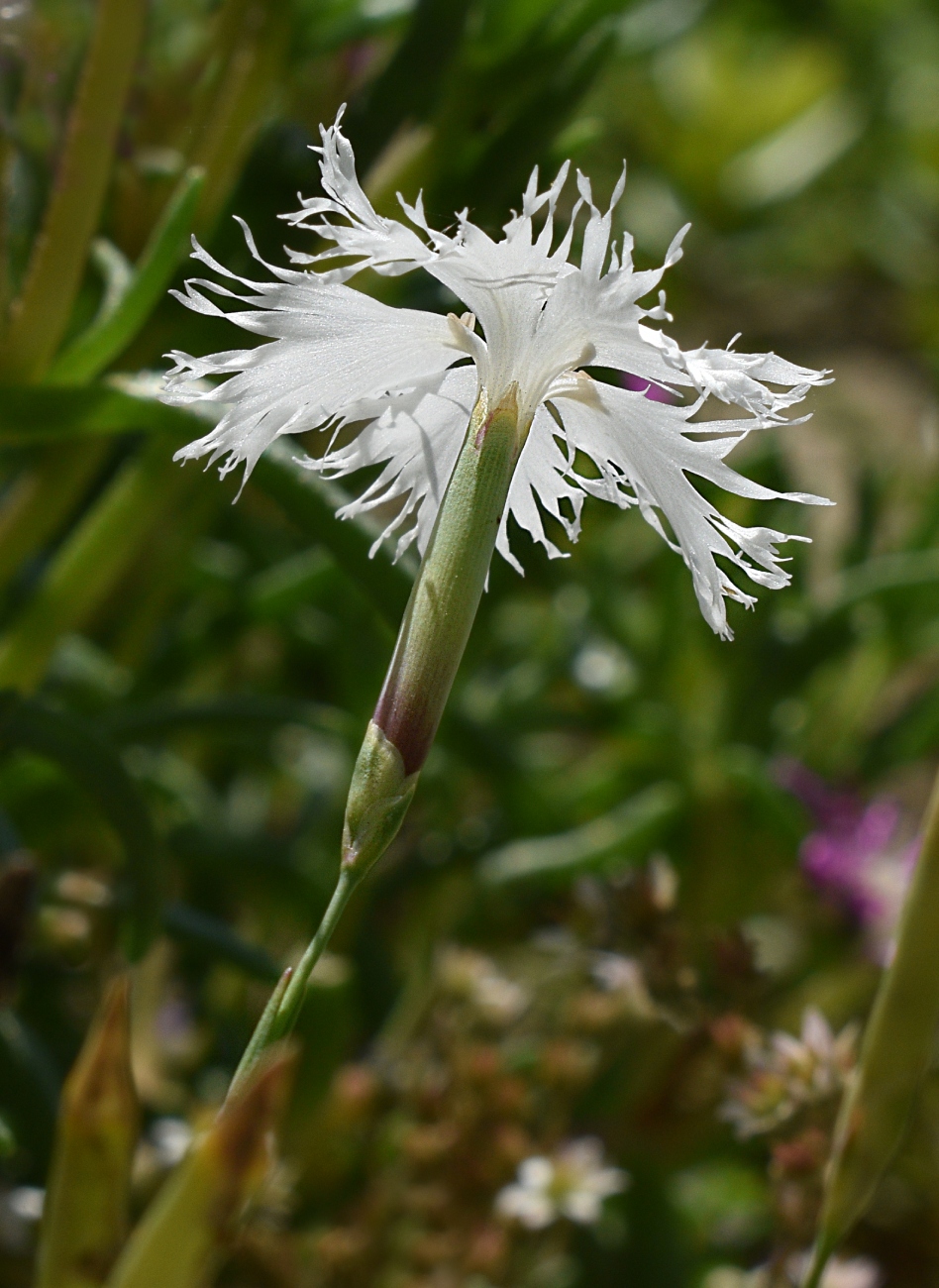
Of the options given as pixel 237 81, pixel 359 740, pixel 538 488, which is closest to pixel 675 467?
pixel 538 488

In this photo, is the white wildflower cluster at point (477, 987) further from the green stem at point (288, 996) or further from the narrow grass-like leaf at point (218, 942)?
the green stem at point (288, 996)

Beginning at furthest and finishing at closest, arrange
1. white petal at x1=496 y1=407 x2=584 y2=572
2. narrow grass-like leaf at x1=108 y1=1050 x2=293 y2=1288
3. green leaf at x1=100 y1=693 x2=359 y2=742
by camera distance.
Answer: green leaf at x1=100 y1=693 x2=359 y2=742 < white petal at x1=496 y1=407 x2=584 y2=572 < narrow grass-like leaf at x1=108 y1=1050 x2=293 y2=1288

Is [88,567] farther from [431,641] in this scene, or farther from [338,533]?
[431,641]

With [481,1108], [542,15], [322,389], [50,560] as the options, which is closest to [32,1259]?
[481,1108]

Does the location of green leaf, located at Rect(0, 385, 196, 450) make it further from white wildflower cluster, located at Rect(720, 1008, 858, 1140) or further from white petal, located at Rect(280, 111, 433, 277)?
white wildflower cluster, located at Rect(720, 1008, 858, 1140)

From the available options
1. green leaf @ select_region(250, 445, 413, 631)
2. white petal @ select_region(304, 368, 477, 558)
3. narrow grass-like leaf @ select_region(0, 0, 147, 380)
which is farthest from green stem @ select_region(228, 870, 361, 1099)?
narrow grass-like leaf @ select_region(0, 0, 147, 380)

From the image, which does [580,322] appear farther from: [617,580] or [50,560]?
[617,580]

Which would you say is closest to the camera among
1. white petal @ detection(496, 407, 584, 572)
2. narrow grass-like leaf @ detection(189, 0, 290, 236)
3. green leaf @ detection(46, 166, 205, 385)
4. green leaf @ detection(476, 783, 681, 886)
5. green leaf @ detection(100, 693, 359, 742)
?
white petal @ detection(496, 407, 584, 572)
